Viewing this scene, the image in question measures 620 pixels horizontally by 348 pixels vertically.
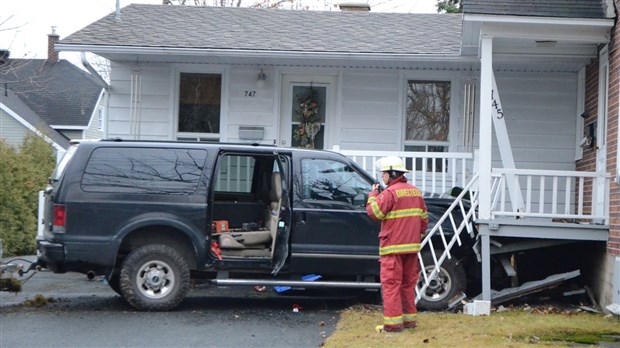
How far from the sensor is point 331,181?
10.0 meters

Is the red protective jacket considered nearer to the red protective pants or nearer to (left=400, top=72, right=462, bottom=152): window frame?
the red protective pants

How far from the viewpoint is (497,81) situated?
523 inches

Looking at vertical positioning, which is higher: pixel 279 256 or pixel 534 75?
pixel 534 75

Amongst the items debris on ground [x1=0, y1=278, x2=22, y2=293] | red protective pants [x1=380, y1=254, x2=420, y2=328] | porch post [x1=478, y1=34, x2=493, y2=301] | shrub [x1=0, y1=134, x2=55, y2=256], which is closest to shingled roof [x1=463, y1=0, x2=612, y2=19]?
porch post [x1=478, y1=34, x2=493, y2=301]

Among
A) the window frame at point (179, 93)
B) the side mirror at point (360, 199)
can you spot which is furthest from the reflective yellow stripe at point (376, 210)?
the window frame at point (179, 93)

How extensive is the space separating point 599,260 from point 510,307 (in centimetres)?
130

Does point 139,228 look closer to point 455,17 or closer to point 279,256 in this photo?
point 279,256

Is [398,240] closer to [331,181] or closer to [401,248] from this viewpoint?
[401,248]

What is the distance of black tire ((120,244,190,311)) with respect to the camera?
9453mm

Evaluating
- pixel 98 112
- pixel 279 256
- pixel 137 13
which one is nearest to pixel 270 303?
pixel 279 256

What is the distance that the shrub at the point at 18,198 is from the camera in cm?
1591

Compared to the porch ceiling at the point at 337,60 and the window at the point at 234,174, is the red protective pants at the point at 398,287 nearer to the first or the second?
the window at the point at 234,174

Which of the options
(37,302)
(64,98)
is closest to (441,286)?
(37,302)

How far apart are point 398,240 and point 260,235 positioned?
2.50m
